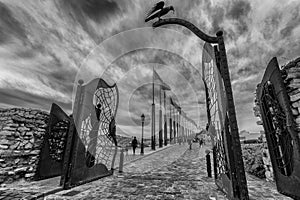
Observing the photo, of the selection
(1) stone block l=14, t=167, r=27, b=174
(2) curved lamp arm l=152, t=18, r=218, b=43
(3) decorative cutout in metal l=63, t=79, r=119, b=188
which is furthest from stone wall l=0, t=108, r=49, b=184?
(2) curved lamp arm l=152, t=18, r=218, b=43

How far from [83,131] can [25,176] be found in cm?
231

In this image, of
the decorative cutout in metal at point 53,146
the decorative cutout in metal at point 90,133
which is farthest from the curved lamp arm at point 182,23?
the decorative cutout in metal at point 53,146

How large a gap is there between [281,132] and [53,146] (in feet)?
22.6

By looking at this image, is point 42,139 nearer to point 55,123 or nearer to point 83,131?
point 55,123

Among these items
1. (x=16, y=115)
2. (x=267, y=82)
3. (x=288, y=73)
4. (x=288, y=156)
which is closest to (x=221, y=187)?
(x=288, y=156)

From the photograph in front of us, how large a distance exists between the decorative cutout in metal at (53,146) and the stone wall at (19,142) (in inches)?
11.7

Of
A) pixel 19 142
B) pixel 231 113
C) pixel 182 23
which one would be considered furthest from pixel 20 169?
pixel 182 23

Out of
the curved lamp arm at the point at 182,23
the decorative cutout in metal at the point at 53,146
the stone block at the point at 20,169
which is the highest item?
the curved lamp arm at the point at 182,23

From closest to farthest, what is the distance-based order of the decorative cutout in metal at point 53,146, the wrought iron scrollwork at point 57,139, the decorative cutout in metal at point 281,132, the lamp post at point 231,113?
the lamp post at point 231,113
the decorative cutout in metal at point 281,132
the decorative cutout in metal at point 53,146
the wrought iron scrollwork at point 57,139

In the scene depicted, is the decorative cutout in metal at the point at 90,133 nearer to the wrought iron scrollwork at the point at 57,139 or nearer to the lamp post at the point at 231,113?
the wrought iron scrollwork at the point at 57,139

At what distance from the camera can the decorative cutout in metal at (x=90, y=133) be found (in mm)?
4027

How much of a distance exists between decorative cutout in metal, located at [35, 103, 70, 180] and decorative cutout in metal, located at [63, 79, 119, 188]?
107 centimetres

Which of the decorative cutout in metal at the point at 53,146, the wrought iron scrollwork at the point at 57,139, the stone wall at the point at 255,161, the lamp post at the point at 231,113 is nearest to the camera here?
the lamp post at the point at 231,113

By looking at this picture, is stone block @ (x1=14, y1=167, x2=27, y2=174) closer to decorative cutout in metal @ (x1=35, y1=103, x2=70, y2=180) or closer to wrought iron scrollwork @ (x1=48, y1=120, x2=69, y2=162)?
decorative cutout in metal @ (x1=35, y1=103, x2=70, y2=180)
